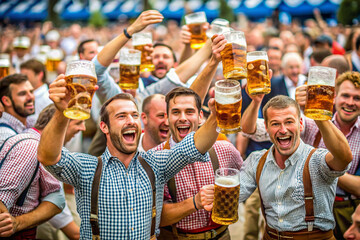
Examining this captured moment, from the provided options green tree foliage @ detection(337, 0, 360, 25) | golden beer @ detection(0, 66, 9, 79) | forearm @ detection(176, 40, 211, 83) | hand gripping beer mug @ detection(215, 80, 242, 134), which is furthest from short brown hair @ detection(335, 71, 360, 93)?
green tree foliage @ detection(337, 0, 360, 25)

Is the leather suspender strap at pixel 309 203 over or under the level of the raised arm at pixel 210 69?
under

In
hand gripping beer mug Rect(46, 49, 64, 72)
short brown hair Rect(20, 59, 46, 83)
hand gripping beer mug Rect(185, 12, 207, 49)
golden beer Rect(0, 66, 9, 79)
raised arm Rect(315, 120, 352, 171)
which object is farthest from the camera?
hand gripping beer mug Rect(46, 49, 64, 72)

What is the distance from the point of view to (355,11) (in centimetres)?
844

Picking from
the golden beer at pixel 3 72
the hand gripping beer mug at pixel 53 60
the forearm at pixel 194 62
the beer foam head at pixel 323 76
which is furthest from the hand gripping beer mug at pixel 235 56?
the hand gripping beer mug at pixel 53 60

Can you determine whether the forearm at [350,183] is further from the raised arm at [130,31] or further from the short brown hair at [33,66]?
the short brown hair at [33,66]

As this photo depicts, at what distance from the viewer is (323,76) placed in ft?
6.85

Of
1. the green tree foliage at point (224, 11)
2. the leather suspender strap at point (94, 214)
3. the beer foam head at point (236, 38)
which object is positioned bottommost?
the leather suspender strap at point (94, 214)

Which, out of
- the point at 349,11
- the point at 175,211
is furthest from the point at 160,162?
the point at 349,11

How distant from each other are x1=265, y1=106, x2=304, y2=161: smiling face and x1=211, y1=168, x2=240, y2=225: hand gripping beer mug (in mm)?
512

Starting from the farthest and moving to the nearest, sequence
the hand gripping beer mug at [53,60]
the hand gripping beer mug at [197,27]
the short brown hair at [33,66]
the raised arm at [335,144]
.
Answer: the hand gripping beer mug at [53,60]
the short brown hair at [33,66]
the hand gripping beer mug at [197,27]
the raised arm at [335,144]

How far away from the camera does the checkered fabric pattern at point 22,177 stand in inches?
94.9

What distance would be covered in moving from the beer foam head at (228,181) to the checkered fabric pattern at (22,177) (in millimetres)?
1276

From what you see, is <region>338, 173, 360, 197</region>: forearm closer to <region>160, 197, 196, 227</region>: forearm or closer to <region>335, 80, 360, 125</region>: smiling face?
<region>335, 80, 360, 125</region>: smiling face

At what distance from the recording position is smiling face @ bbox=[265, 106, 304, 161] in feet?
7.91
